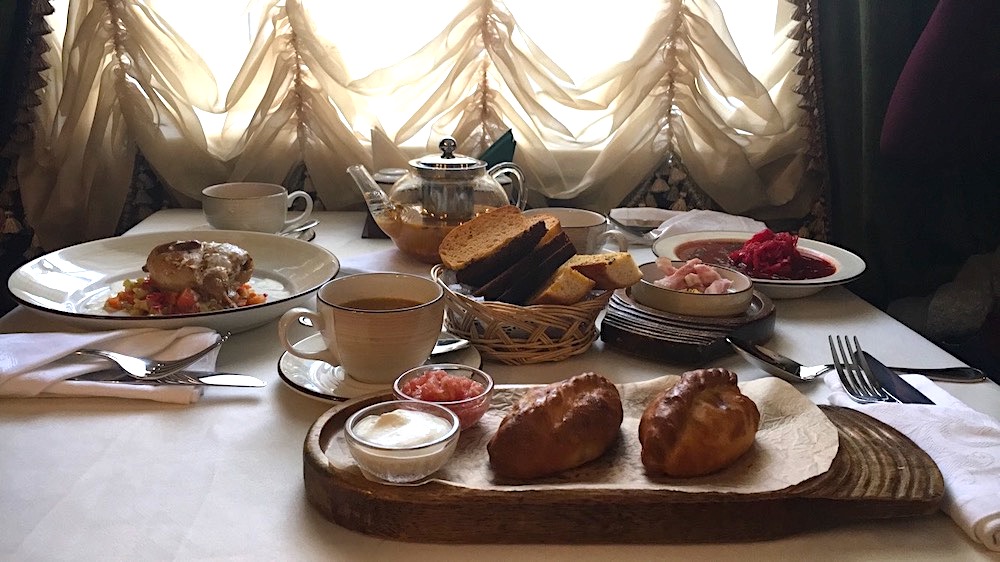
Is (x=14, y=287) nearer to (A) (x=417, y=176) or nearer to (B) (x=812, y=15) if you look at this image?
(A) (x=417, y=176)

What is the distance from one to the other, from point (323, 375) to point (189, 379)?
0.47ft

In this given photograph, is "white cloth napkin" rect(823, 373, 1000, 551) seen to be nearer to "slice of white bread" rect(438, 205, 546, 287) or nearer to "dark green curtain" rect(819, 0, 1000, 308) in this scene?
"slice of white bread" rect(438, 205, 546, 287)

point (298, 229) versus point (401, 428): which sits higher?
point (401, 428)

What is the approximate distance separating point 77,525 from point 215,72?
1310 millimetres

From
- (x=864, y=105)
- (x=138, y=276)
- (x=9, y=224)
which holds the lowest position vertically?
(x=9, y=224)

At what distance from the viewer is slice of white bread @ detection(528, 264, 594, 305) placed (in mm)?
963

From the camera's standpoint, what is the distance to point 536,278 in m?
0.99

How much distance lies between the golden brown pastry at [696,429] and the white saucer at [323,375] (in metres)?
0.29

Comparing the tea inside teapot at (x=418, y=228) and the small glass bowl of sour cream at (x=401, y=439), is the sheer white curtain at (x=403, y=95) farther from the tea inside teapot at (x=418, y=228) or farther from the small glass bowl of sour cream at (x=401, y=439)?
the small glass bowl of sour cream at (x=401, y=439)

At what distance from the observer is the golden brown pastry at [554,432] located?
674mm

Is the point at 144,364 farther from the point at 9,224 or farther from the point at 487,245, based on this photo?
the point at 9,224

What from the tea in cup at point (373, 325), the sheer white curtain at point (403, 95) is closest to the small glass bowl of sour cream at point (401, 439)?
the tea in cup at point (373, 325)

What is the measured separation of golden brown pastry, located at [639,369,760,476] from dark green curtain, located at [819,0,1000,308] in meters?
1.14

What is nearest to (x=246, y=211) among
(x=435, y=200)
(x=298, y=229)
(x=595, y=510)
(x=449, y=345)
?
(x=298, y=229)
